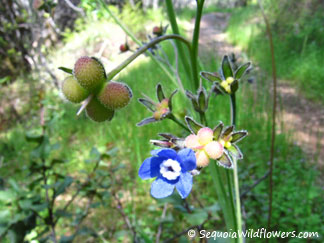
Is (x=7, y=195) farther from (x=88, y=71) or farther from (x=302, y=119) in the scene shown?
(x=302, y=119)

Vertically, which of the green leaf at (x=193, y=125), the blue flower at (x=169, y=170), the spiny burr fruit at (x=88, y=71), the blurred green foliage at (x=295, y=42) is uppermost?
the blurred green foliage at (x=295, y=42)

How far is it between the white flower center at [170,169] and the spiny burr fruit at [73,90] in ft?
0.77

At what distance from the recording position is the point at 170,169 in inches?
22.4

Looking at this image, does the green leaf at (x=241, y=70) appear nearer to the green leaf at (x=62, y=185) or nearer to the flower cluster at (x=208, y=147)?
the flower cluster at (x=208, y=147)

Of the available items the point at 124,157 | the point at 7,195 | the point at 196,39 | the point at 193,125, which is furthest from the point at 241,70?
the point at 124,157

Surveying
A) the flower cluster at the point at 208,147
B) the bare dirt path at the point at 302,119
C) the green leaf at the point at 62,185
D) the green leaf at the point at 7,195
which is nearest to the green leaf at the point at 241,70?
the flower cluster at the point at 208,147

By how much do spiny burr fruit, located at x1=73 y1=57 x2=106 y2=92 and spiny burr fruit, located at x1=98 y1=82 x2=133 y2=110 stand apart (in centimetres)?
3

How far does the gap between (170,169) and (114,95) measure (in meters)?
0.21

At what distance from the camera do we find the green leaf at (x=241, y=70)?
2.46 ft

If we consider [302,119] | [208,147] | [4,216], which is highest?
[302,119]

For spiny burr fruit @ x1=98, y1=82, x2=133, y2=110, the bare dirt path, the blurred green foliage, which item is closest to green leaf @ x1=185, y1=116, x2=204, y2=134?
spiny burr fruit @ x1=98, y1=82, x2=133, y2=110

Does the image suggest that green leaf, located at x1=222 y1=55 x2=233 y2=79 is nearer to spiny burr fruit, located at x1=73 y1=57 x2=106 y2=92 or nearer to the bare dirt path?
spiny burr fruit, located at x1=73 y1=57 x2=106 y2=92

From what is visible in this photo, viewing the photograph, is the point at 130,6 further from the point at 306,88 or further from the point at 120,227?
the point at 120,227

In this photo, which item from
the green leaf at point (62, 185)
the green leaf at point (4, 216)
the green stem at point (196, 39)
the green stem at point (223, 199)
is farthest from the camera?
the green leaf at point (62, 185)
